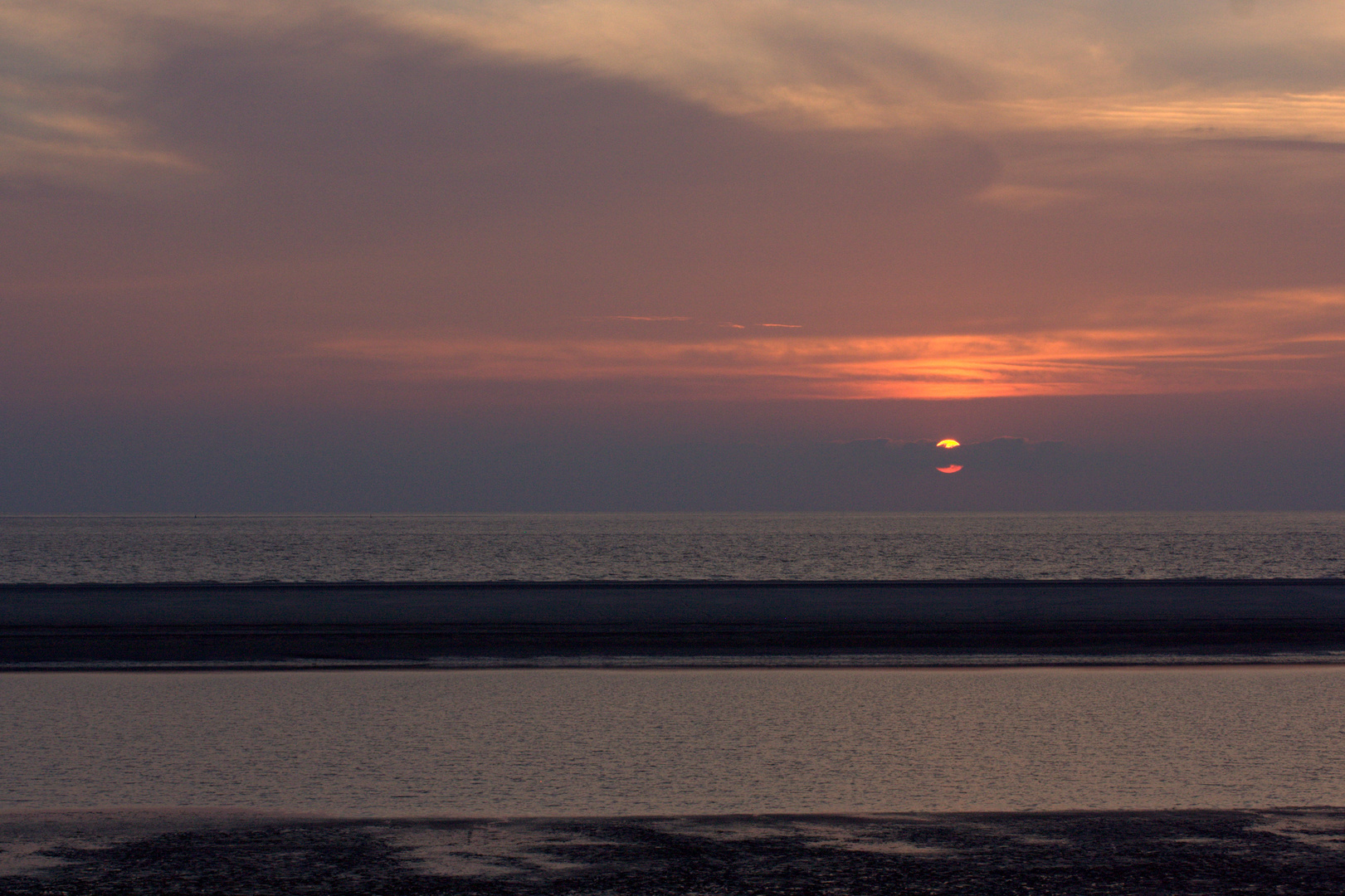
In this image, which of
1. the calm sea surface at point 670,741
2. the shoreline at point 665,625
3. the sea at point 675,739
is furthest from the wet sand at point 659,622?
the calm sea surface at point 670,741

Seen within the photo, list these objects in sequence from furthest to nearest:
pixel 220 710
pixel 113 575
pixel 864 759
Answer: pixel 113 575 → pixel 220 710 → pixel 864 759

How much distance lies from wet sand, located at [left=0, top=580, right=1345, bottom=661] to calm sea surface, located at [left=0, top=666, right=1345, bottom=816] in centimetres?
289

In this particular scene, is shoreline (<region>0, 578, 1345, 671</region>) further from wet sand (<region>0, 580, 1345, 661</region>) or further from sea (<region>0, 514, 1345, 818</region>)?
sea (<region>0, 514, 1345, 818</region>)

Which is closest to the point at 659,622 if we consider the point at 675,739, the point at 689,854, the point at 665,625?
the point at 665,625

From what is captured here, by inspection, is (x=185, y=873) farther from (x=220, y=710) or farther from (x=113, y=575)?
(x=113, y=575)

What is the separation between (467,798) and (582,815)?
1.17 m

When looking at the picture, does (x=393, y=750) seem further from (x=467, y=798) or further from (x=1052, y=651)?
(x=1052, y=651)

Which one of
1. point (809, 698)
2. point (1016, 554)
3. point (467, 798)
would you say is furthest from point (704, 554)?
point (467, 798)

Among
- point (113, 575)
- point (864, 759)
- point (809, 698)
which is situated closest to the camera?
point (864, 759)

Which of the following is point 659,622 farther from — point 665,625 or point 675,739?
point 675,739

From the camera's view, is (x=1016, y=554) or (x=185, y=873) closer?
(x=185, y=873)

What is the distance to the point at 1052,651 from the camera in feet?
72.7

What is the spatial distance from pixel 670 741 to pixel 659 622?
15099 millimetres

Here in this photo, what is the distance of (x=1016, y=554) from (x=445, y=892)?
93.9 metres
